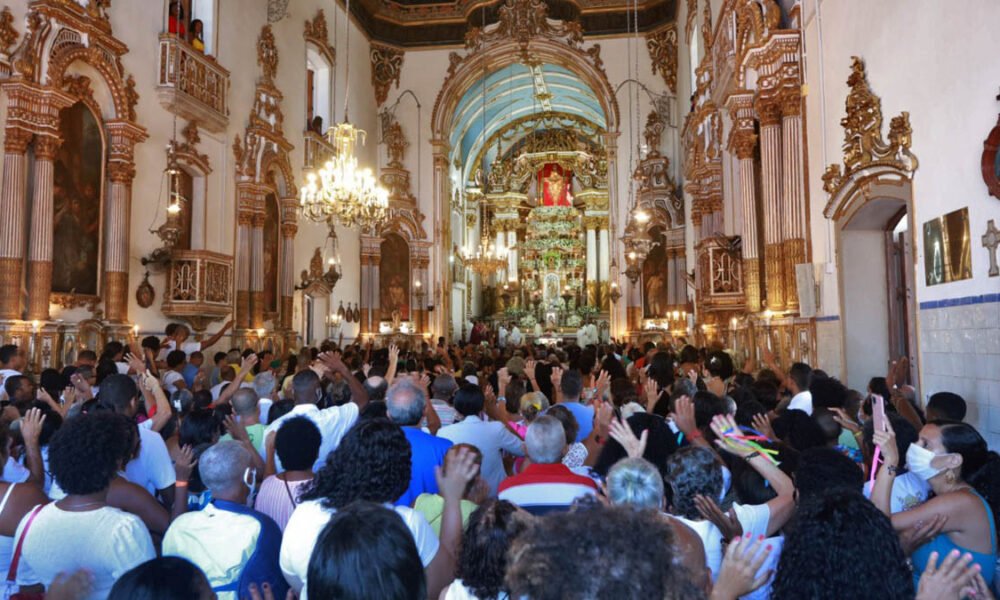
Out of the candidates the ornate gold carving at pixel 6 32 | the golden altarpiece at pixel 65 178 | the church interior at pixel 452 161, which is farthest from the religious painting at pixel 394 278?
the ornate gold carving at pixel 6 32

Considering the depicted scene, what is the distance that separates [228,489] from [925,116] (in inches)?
246

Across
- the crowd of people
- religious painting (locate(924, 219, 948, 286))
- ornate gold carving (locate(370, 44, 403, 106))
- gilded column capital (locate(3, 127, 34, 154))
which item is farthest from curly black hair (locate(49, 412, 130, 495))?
ornate gold carving (locate(370, 44, 403, 106))

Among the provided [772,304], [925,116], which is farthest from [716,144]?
[925,116]

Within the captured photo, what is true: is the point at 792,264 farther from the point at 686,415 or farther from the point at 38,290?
the point at 38,290

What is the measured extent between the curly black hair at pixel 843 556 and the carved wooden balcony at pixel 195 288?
38.5 feet

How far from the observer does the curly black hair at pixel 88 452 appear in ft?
8.60

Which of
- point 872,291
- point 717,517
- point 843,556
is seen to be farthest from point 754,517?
point 872,291

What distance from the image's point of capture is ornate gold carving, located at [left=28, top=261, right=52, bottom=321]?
30.7 feet

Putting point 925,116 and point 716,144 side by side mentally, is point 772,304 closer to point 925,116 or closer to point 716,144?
point 925,116

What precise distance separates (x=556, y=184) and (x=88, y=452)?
33.5m

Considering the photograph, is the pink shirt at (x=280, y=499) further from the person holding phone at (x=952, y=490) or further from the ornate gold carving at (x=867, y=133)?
the ornate gold carving at (x=867, y=133)

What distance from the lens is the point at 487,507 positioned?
2215mm

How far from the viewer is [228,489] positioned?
2.86 metres

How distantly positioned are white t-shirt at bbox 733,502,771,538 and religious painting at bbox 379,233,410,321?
19.5 meters
